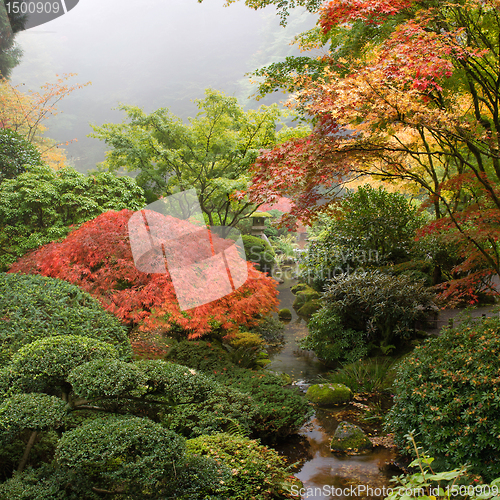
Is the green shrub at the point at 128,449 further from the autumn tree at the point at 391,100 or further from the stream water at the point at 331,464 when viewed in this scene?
the autumn tree at the point at 391,100

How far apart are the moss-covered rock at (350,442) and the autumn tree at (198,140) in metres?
7.01

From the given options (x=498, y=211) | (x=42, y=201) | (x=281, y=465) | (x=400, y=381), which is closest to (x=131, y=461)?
(x=281, y=465)

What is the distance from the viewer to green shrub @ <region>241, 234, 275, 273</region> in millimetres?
12664

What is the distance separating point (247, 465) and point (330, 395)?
215 cm

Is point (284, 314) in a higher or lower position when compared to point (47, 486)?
lower

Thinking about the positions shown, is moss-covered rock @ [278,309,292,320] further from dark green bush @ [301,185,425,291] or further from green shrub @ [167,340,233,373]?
green shrub @ [167,340,233,373]

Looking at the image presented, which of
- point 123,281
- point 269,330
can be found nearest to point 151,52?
point 269,330

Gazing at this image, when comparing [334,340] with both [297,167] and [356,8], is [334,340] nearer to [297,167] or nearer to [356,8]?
[297,167]

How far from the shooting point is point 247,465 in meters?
2.67

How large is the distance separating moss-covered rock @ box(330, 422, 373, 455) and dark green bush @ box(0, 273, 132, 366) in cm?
220

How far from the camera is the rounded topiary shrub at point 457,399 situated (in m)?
2.34

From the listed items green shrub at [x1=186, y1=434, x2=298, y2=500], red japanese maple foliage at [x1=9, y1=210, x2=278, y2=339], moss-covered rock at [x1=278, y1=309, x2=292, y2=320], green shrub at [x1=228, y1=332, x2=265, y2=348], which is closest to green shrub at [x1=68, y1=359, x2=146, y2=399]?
green shrub at [x1=186, y1=434, x2=298, y2=500]

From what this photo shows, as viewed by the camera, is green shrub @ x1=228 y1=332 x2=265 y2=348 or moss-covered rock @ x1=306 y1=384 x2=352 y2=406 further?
green shrub @ x1=228 y1=332 x2=265 y2=348

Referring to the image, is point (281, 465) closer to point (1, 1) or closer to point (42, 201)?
point (42, 201)
